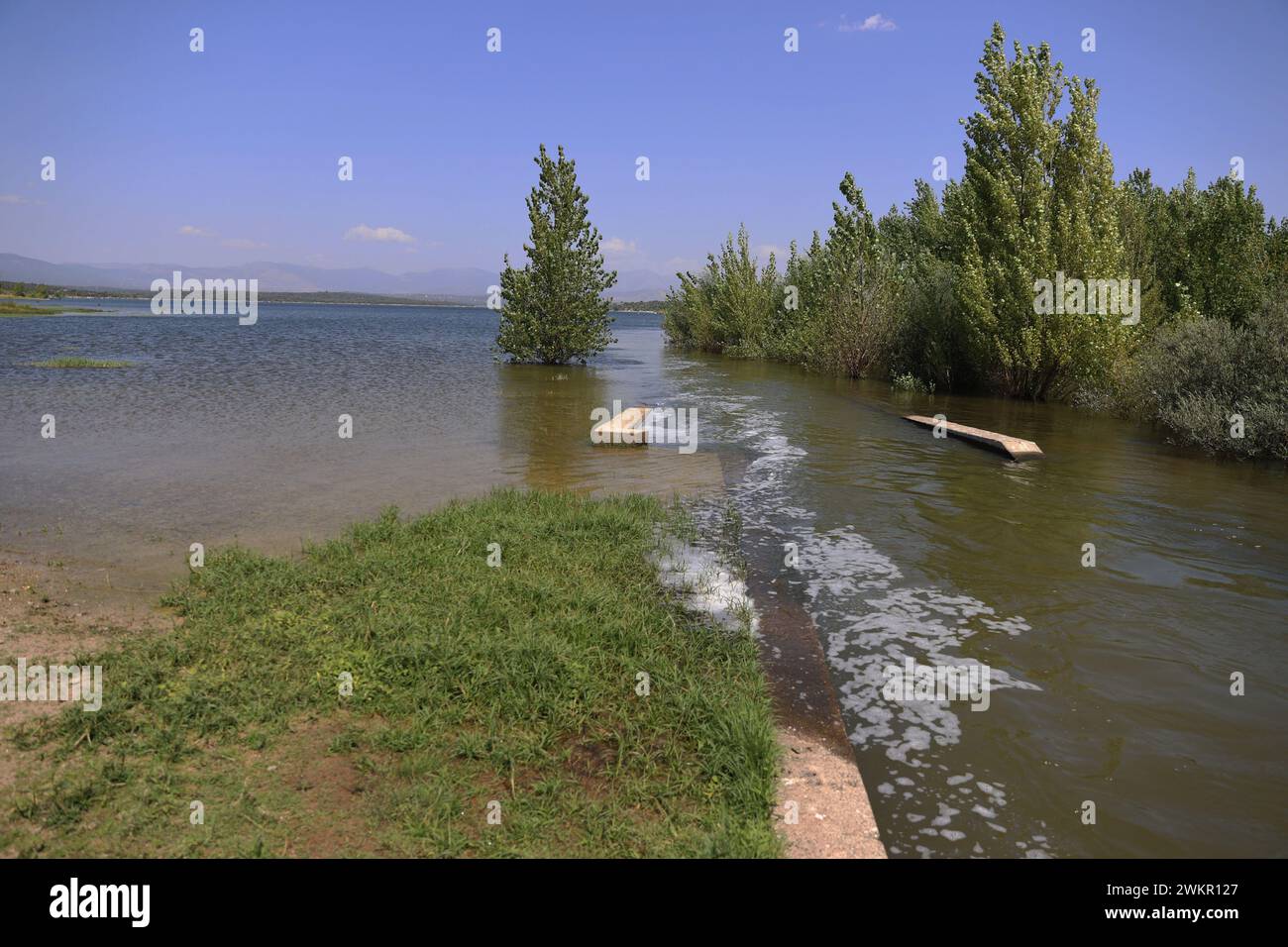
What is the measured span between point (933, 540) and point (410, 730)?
22.7ft

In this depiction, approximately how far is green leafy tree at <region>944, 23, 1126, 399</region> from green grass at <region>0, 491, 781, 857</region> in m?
18.2

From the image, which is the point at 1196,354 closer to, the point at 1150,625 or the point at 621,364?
the point at 1150,625

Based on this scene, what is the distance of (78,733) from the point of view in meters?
4.46

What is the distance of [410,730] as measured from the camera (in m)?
4.58

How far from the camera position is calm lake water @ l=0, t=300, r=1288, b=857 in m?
4.48

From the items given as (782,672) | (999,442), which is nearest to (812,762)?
(782,672)

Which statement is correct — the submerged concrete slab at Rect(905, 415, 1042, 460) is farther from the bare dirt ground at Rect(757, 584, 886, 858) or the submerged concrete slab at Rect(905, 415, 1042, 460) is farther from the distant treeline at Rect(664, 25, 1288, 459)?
the bare dirt ground at Rect(757, 584, 886, 858)

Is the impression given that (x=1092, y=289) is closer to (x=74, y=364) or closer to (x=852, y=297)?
(x=852, y=297)

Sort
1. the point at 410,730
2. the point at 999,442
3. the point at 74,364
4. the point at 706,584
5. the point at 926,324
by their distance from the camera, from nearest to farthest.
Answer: the point at 410,730 < the point at 706,584 < the point at 999,442 < the point at 926,324 < the point at 74,364

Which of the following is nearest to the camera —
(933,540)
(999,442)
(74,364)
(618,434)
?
(933,540)

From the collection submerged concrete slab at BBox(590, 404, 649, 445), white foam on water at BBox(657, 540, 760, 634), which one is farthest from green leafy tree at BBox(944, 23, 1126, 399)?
white foam on water at BBox(657, 540, 760, 634)

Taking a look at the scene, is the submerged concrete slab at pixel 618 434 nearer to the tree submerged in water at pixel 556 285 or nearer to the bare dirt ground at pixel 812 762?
the bare dirt ground at pixel 812 762
